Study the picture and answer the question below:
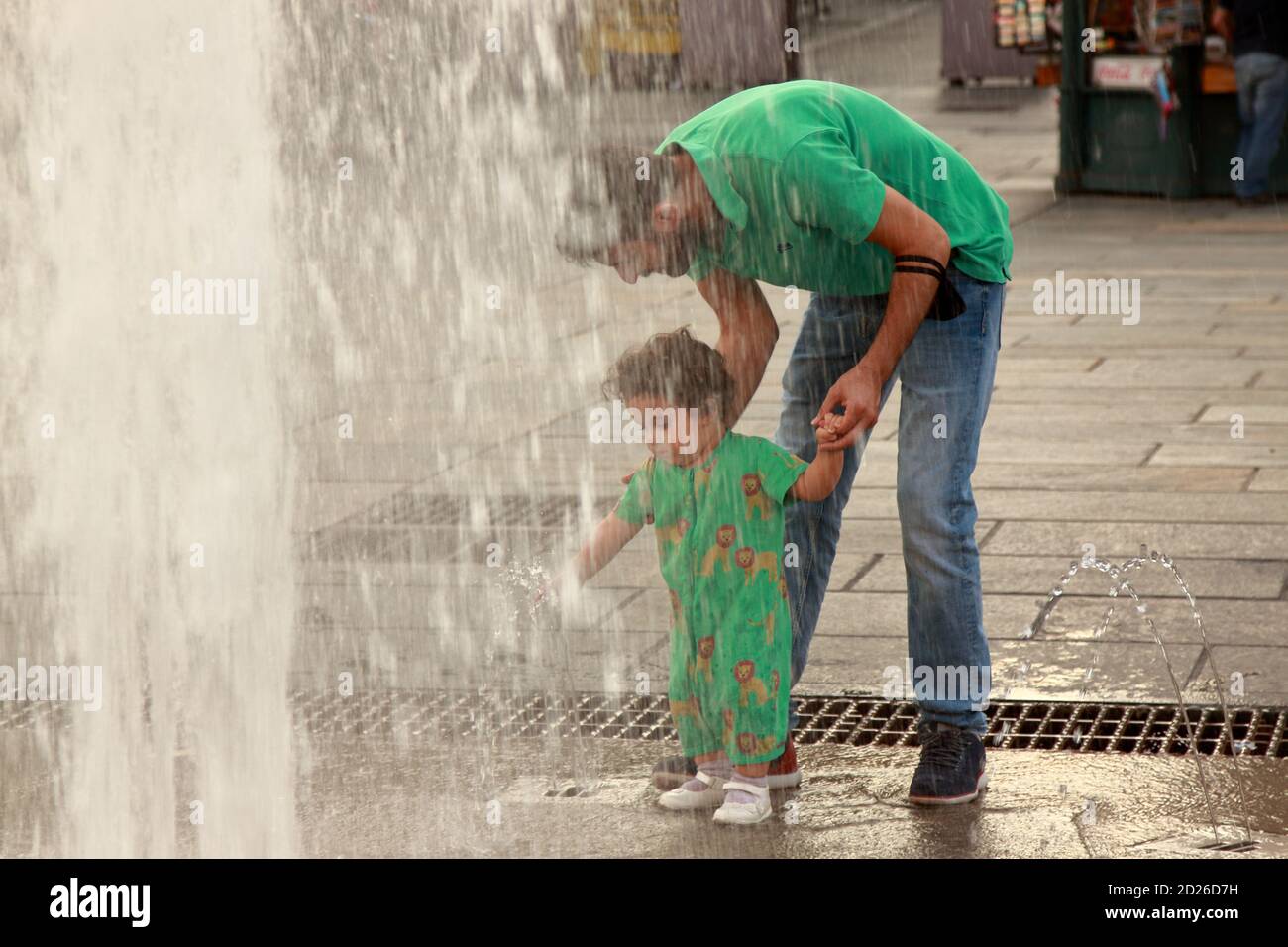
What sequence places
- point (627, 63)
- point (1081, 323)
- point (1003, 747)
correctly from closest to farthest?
point (1003, 747)
point (1081, 323)
point (627, 63)

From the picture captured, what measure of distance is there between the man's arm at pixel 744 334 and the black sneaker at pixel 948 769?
83 cm

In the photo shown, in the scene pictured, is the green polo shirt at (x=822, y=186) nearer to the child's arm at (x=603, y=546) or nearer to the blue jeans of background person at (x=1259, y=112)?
the child's arm at (x=603, y=546)

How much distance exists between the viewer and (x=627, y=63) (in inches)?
1017

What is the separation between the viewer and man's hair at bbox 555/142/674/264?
3.68 metres

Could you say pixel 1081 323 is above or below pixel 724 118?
below

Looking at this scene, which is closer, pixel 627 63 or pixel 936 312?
pixel 936 312

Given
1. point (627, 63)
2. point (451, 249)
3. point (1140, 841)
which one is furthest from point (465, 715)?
point (627, 63)

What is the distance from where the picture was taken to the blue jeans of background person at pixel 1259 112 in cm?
1386

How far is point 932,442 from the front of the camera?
412 cm

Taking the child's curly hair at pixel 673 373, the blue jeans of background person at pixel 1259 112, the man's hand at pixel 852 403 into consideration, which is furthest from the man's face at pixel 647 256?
the blue jeans of background person at pixel 1259 112

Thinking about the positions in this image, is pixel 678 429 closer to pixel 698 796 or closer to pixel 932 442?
pixel 932 442
